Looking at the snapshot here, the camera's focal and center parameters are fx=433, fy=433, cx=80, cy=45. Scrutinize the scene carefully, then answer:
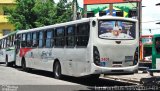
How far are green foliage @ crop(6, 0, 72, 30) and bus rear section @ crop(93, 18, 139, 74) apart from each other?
28189mm

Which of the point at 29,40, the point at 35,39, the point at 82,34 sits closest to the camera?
the point at 82,34

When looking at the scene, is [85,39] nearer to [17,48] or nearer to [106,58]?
[106,58]

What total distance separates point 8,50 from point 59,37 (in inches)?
548

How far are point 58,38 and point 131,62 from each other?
15.5 ft

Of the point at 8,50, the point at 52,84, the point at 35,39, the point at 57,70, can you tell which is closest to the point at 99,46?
the point at 52,84

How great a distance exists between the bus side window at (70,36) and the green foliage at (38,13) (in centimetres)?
2581

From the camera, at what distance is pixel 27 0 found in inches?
1908

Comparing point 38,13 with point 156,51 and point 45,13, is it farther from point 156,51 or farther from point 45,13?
point 156,51

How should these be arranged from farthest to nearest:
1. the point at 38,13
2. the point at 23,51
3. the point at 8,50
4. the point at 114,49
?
the point at 38,13, the point at 8,50, the point at 23,51, the point at 114,49

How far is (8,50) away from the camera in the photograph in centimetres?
3434

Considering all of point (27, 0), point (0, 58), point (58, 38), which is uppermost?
point (27, 0)

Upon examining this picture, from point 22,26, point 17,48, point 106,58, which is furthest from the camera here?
point 22,26

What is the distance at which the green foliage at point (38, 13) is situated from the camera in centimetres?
4645

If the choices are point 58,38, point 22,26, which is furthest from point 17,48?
point 22,26
